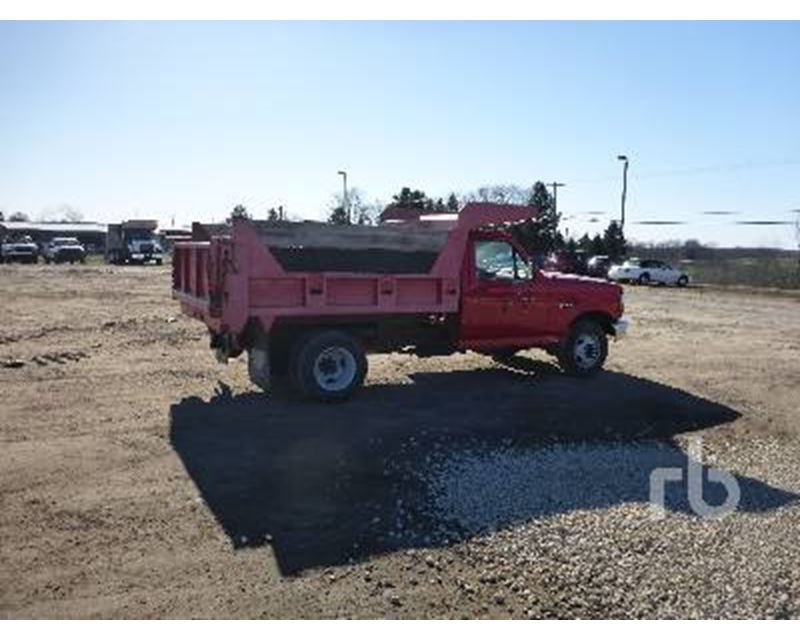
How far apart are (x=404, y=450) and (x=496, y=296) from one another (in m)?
4.13

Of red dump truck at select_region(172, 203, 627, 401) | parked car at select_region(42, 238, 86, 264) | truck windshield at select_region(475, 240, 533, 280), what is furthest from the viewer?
parked car at select_region(42, 238, 86, 264)

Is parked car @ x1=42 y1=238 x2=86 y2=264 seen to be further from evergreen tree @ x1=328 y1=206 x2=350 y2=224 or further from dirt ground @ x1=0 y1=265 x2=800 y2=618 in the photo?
dirt ground @ x1=0 y1=265 x2=800 y2=618

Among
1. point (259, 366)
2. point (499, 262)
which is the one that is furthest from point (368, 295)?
point (499, 262)

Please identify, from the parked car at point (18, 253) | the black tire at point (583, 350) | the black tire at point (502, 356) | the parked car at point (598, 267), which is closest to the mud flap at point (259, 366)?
the black tire at point (502, 356)

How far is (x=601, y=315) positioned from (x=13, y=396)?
8.51 metres

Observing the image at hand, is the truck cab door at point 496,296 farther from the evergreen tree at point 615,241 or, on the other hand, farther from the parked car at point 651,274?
the evergreen tree at point 615,241

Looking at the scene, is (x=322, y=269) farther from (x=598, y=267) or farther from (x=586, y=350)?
(x=598, y=267)

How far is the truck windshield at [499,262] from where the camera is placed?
11.8 meters

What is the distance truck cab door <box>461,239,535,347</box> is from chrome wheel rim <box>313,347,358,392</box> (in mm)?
1990

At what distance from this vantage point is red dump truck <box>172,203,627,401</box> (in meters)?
10.0

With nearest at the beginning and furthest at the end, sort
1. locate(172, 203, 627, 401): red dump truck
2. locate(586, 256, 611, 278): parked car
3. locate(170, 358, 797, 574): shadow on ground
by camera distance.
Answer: locate(170, 358, 797, 574): shadow on ground, locate(172, 203, 627, 401): red dump truck, locate(586, 256, 611, 278): parked car

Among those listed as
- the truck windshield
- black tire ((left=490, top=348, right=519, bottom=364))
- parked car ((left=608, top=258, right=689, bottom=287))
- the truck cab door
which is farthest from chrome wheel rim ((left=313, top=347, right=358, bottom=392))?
parked car ((left=608, top=258, right=689, bottom=287))

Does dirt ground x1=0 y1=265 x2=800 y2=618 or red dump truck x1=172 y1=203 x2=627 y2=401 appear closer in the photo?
dirt ground x1=0 y1=265 x2=800 y2=618

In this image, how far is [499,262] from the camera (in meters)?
12.1
